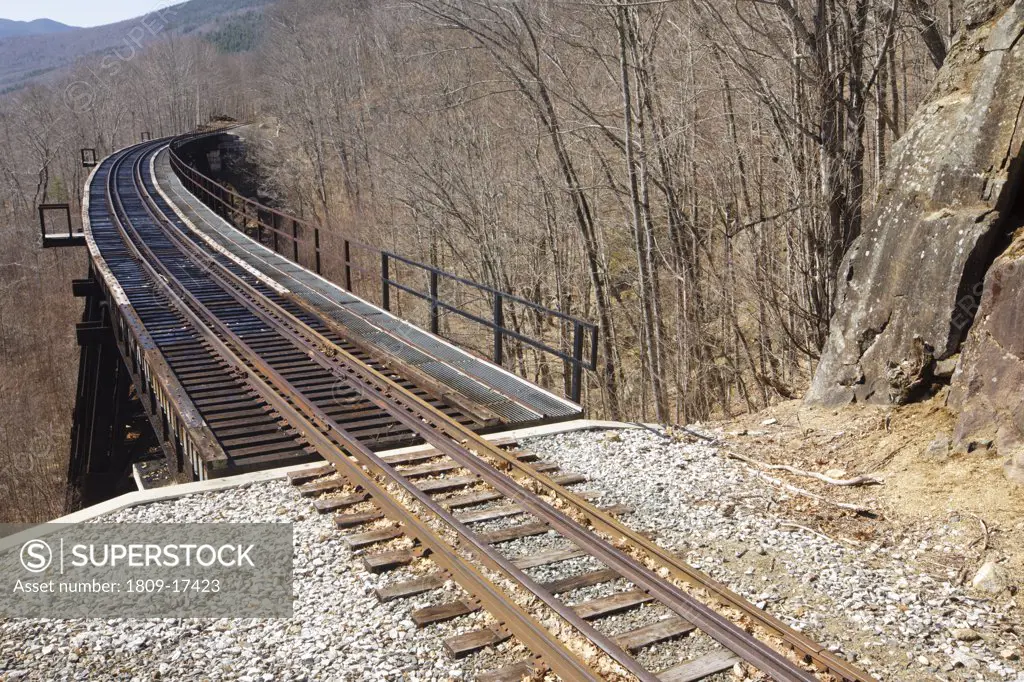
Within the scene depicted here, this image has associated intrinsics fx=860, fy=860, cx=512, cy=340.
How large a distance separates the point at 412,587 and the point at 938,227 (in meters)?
5.43

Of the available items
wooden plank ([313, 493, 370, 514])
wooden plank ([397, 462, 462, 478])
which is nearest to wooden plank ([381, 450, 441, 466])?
wooden plank ([397, 462, 462, 478])

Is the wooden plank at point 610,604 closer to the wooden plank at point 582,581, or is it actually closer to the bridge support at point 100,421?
the wooden plank at point 582,581

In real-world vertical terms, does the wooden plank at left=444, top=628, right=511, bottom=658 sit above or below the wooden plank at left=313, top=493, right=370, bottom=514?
below

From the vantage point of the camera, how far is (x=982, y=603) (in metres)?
5.04

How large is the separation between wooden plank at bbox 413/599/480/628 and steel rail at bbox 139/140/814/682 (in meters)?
0.39

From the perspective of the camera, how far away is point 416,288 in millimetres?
29344

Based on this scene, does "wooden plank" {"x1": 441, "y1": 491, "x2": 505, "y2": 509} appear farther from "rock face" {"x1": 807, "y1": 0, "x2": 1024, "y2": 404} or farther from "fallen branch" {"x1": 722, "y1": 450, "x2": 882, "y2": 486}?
"rock face" {"x1": 807, "y1": 0, "x2": 1024, "y2": 404}

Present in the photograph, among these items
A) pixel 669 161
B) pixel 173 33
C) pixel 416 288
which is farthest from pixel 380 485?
pixel 173 33

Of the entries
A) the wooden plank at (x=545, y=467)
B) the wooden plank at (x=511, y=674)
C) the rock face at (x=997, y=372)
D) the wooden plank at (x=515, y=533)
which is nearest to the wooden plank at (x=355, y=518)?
the wooden plank at (x=515, y=533)

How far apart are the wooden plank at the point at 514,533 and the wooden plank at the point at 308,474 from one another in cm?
178

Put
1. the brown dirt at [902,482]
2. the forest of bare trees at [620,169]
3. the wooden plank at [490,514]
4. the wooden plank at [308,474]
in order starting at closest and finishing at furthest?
1. the brown dirt at [902,482]
2. the wooden plank at [490,514]
3. the wooden plank at [308,474]
4. the forest of bare trees at [620,169]

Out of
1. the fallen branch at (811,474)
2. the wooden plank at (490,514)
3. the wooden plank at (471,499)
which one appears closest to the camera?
the wooden plank at (490,514)

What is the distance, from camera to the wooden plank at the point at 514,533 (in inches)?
231

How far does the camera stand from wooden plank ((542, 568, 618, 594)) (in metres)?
5.18
